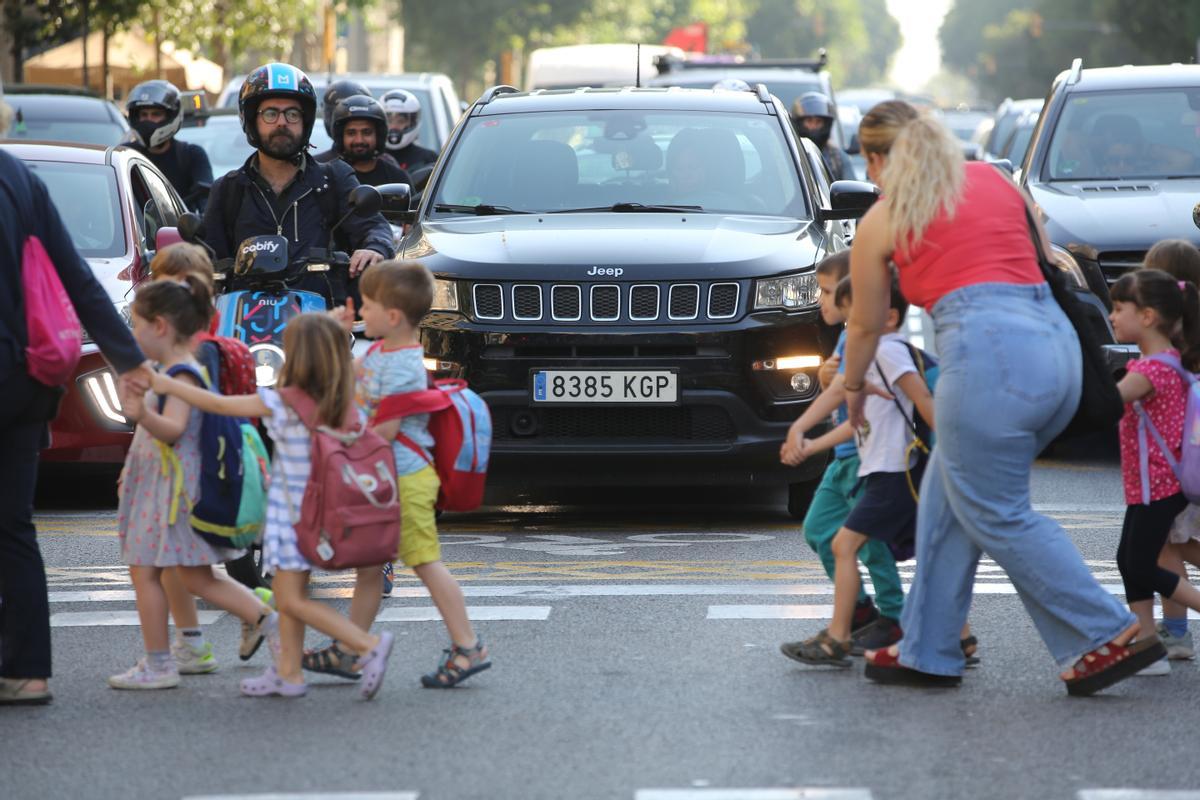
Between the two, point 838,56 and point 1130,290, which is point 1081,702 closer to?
point 1130,290

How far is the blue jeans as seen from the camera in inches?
251

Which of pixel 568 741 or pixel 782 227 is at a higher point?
pixel 782 227

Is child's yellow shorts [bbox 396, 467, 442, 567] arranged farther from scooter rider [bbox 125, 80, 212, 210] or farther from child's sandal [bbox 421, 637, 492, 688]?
scooter rider [bbox 125, 80, 212, 210]

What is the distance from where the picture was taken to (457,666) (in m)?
6.70

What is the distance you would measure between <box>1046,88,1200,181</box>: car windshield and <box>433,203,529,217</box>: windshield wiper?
12.9ft

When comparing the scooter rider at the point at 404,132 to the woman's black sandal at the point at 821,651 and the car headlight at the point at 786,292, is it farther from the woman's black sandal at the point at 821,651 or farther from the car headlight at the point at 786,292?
the woman's black sandal at the point at 821,651

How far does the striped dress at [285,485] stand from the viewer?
257 inches

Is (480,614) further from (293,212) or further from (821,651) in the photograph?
(293,212)

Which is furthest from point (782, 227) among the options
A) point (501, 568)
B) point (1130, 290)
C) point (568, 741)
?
point (568, 741)

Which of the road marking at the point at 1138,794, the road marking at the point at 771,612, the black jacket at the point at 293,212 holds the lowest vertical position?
the road marking at the point at 771,612

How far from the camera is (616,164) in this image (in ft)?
36.8

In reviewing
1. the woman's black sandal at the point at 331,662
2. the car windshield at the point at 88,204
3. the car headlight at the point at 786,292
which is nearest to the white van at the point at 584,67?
the car windshield at the point at 88,204

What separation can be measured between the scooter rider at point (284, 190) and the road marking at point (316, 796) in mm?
3840

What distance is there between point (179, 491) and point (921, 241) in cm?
224
